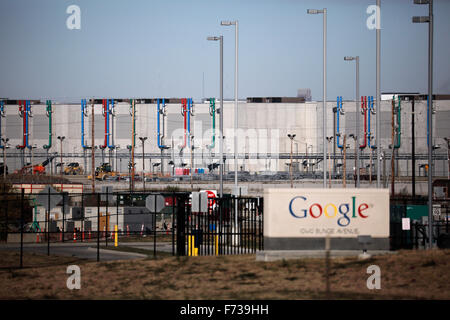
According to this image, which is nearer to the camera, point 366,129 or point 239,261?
point 239,261

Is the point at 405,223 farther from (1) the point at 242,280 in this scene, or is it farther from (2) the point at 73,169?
Answer: (2) the point at 73,169

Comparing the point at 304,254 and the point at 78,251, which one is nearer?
the point at 304,254

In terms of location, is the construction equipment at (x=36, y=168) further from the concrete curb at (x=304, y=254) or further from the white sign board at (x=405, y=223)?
the concrete curb at (x=304, y=254)

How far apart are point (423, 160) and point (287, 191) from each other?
72589 mm

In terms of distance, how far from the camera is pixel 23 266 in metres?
21.6

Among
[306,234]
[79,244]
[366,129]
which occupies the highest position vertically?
[366,129]

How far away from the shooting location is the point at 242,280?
14.7 meters

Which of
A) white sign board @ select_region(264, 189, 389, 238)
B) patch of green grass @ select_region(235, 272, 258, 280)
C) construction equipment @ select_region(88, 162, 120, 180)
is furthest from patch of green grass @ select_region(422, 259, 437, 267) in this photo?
construction equipment @ select_region(88, 162, 120, 180)

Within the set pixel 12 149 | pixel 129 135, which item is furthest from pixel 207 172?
pixel 12 149

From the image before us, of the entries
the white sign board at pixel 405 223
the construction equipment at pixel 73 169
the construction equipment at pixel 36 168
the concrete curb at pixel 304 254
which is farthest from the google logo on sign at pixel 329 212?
the construction equipment at pixel 73 169

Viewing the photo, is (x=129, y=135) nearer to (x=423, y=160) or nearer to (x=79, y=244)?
(x=423, y=160)

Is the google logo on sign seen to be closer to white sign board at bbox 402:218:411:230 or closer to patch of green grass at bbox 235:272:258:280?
patch of green grass at bbox 235:272:258:280

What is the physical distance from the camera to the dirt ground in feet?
42.8

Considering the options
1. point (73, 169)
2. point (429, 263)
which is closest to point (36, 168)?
point (73, 169)
